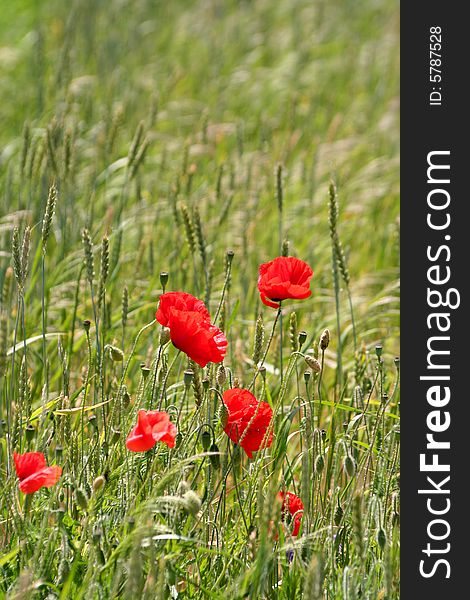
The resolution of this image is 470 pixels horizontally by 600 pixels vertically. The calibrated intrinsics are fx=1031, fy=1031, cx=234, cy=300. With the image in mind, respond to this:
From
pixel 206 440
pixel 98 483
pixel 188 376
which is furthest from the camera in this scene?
pixel 188 376

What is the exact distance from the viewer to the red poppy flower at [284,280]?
2.04 metres

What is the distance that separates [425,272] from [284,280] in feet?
1.13

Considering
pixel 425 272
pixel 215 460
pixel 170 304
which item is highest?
pixel 425 272

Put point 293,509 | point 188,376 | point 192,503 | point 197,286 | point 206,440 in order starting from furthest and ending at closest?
1. point 197,286
2. point 293,509
3. point 188,376
4. point 206,440
5. point 192,503

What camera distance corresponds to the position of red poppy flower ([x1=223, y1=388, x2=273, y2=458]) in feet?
6.33

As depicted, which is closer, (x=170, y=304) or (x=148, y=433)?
(x=148, y=433)

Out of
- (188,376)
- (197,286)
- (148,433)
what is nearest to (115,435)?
(188,376)

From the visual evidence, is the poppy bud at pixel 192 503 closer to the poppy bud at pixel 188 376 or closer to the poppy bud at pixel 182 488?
the poppy bud at pixel 182 488

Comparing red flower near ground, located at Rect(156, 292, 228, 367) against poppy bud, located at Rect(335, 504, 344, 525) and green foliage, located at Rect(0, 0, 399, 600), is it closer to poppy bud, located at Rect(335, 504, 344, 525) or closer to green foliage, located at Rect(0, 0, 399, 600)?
green foliage, located at Rect(0, 0, 399, 600)

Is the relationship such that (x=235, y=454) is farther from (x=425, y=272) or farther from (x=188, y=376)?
(x=425, y=272)

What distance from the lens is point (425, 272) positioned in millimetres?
2209

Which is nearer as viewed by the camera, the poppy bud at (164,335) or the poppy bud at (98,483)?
the poppy bud at (98,483)

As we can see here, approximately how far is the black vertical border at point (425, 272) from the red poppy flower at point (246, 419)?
300 millimetres

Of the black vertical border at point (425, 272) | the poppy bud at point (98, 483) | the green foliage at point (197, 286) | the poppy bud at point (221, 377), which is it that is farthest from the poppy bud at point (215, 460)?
the black vertical border at point (425, 272)
